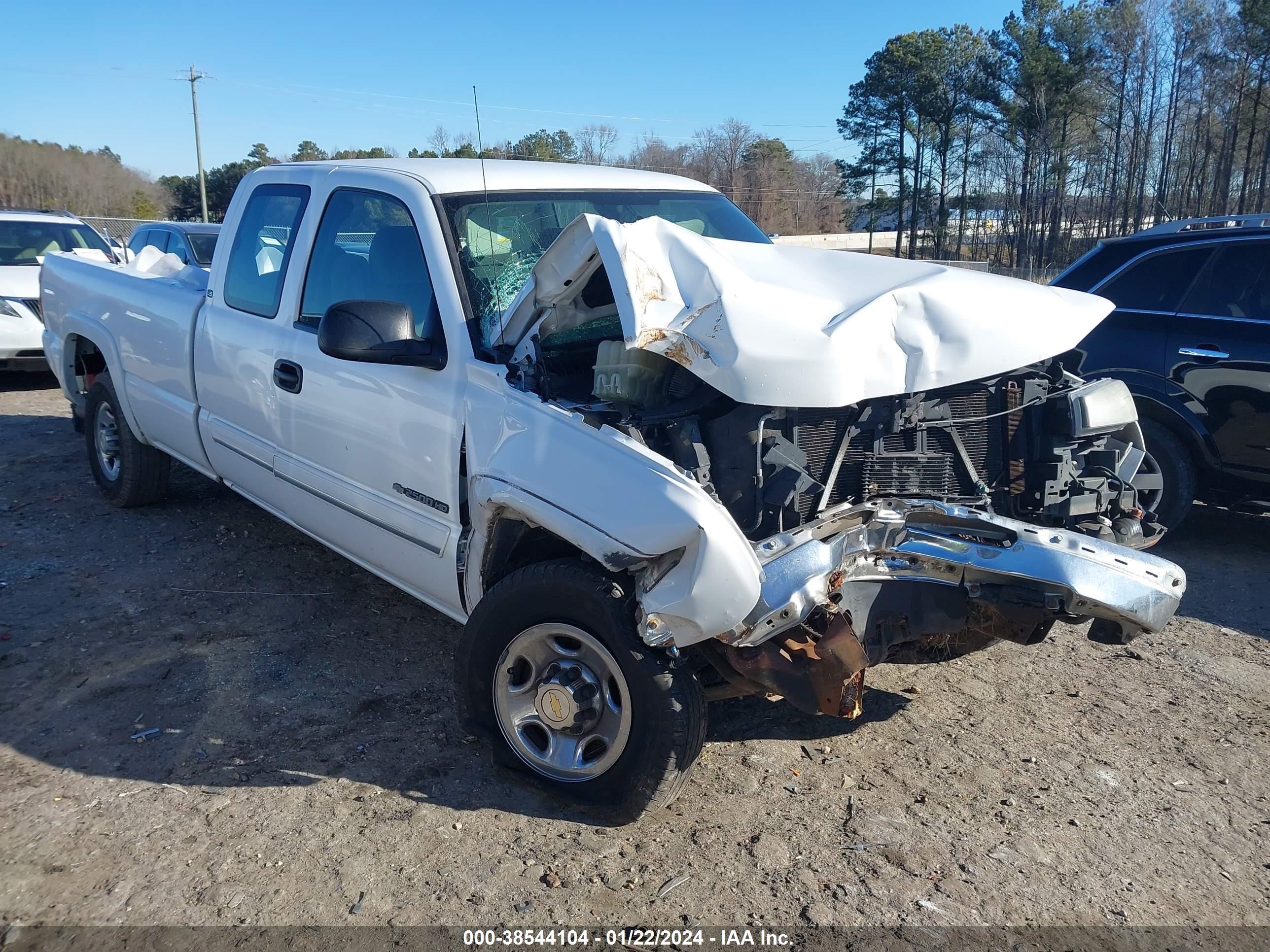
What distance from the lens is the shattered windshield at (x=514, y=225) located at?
3531 mm

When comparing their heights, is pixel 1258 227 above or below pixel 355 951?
above

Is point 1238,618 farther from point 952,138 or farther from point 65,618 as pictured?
point 952,138

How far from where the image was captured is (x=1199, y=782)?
3.30 m

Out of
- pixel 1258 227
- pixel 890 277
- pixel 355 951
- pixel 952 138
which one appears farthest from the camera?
pixel 952 138

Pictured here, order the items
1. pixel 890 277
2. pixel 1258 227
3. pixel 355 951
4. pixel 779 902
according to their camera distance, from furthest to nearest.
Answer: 1. pixel 1258 227
2. pixel 890 277
3. pixel 779 902
4. pixel 355 951

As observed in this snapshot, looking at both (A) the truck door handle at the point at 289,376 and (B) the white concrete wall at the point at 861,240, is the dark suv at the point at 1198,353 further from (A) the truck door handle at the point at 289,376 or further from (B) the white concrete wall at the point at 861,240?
(B) the white concrete wall at the point at 861,240

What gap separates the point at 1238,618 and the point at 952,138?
113 feet

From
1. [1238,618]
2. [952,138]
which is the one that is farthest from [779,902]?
[952,138]

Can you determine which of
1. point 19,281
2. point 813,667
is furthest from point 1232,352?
point 19,281

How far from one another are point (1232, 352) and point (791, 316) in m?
3.69

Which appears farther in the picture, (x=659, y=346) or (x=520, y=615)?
(x=520, y=615)

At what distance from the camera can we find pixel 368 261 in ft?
12.9

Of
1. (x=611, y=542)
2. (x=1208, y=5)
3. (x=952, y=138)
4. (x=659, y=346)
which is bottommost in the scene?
(x=611, y=542)

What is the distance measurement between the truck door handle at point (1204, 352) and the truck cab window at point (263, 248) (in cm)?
486
